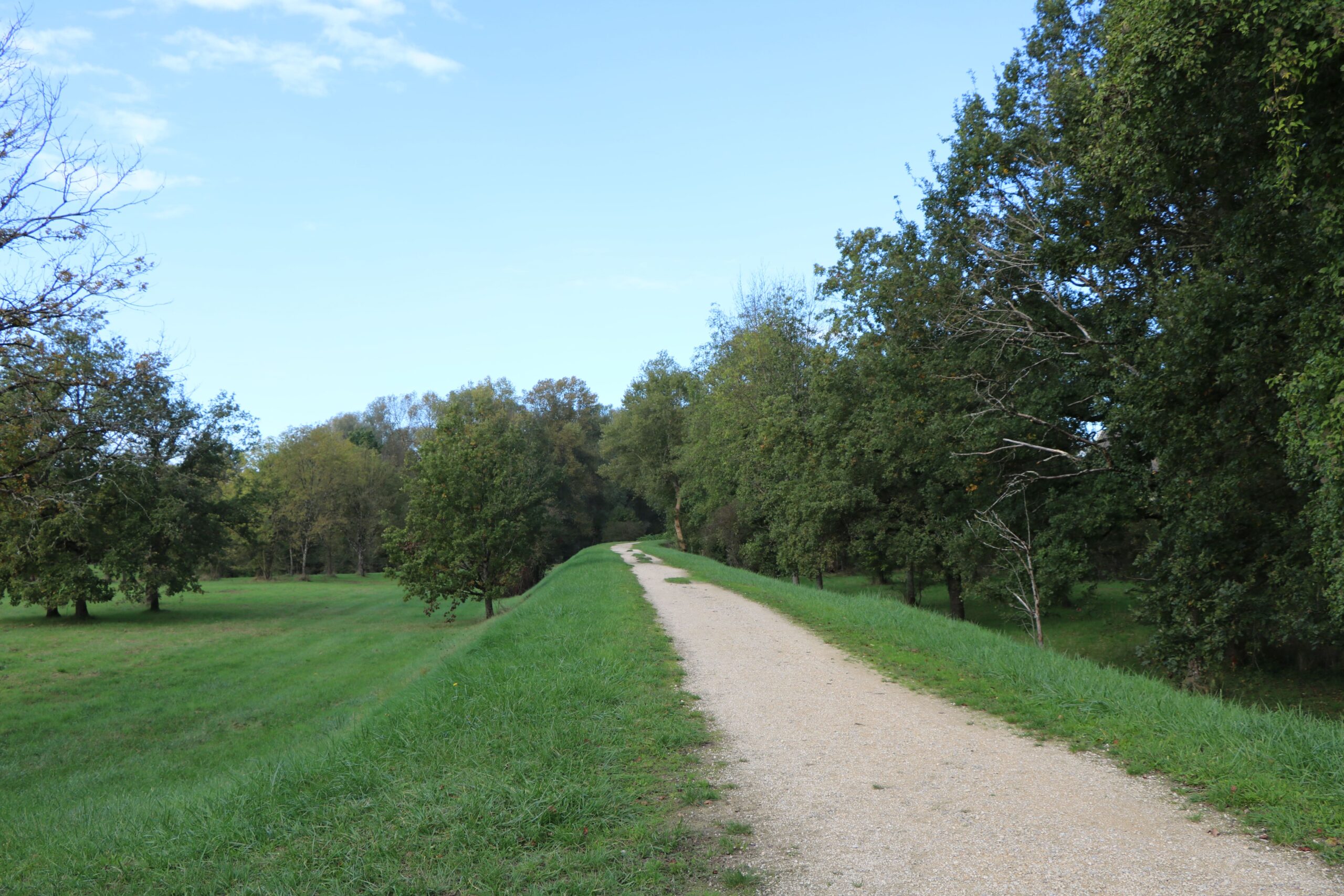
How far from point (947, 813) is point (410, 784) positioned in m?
3.52

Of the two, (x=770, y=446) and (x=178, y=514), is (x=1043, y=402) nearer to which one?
(x=770, y=446)

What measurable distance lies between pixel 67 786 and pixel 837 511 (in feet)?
64.0

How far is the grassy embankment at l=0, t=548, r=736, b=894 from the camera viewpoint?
4145 millimetres

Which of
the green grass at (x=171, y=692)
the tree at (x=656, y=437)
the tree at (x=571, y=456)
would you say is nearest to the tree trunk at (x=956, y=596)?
the green grass at (x=171, y=692)

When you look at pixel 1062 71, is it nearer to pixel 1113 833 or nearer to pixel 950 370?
pixel 950 370

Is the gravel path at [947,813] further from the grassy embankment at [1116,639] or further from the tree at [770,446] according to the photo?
the tree at [770,446]

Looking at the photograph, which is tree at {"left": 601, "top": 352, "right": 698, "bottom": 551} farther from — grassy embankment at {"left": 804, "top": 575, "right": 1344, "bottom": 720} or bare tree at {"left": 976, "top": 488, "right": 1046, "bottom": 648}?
bare tree at {"left": 976, "top": 488, "right": 1046, "bottom": 648}

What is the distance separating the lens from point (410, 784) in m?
5.35

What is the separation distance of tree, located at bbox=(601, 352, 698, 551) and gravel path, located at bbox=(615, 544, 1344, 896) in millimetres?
46142

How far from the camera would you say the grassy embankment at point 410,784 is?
414 centimetres

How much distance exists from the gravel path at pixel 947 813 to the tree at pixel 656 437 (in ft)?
151

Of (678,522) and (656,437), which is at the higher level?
(656,437)

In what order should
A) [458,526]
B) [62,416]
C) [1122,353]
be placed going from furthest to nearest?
[458,526]
[1122,353]
[62,416]

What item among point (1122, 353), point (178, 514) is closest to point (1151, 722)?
point (1122, 353)
